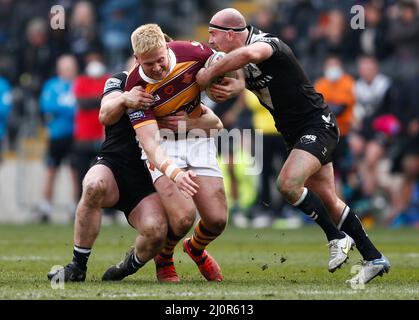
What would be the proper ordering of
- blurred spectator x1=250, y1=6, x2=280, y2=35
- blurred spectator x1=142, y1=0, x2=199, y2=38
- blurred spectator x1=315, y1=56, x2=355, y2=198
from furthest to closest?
blurred spectator x1=142, y1=0, x2=199, y2=38 < blurred spectator x1=250, y1=6, x2=280, y2=35 < blurred spectator x1=315, y1=56, x2=355, y2=198

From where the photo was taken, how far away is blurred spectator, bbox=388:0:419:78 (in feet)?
54.9

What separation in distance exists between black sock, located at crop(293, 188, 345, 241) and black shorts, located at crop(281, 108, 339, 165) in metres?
0.36

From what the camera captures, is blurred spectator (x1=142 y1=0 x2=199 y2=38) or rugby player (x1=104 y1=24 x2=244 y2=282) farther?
blurred spectator (x1=142 y1=0 x2=199 y2=38)

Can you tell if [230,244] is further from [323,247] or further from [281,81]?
[281,81]

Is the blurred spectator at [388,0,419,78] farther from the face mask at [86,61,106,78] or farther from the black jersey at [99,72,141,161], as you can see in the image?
the black jersey at [99,72,141,161]

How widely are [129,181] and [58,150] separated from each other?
9035 millimetres

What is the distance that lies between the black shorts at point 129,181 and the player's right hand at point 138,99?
57cm

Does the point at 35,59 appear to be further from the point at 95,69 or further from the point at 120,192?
the point at 120,192

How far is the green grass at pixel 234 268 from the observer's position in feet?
24.3

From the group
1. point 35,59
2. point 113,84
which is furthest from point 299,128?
point 35,59

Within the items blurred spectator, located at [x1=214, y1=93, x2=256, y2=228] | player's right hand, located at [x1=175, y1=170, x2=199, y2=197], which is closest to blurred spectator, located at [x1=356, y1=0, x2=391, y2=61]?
blurred spectator, located at [x1=214, y1=93, x2=256, y2=228]
